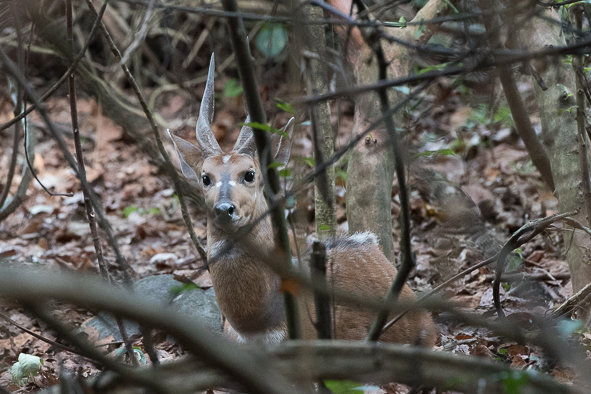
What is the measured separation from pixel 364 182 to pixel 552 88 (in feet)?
5.05

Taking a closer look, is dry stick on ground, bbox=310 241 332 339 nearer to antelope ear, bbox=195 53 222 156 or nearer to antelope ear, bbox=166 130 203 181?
antelope ear, bbox=195 53 222 156

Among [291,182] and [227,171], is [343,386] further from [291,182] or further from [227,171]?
[227,171]

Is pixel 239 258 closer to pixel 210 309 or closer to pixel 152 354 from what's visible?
pixel 210 309

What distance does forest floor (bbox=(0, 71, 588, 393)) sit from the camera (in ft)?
13.1

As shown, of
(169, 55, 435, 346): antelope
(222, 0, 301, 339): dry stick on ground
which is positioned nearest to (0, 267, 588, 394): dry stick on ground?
(222, 0, 301, 339): dry stick on ground

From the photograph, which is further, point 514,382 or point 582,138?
point 582,138

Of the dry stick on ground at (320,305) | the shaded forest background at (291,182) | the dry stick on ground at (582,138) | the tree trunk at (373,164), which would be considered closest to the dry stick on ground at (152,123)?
the shaded forest background at (291,182)

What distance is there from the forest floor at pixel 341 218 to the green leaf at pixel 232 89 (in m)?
0.42

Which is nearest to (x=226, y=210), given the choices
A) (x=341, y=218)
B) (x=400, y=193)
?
(x=400, y=193)

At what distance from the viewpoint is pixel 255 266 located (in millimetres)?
3791

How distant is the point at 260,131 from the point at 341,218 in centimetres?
468

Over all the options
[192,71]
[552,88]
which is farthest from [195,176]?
[192,71]

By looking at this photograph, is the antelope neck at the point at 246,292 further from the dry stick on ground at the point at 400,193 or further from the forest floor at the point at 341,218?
the dry stick on ground at the point at 400,193

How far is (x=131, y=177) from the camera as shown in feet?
29.0
